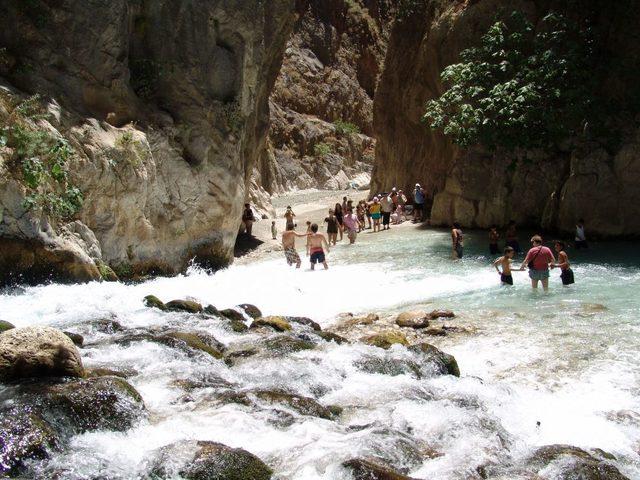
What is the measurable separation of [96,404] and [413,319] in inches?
244

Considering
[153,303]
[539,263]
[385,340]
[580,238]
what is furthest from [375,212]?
[385,340]

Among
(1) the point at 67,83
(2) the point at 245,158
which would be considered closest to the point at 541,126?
(2) the point at 245,158

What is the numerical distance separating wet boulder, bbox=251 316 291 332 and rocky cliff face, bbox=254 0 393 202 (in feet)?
124

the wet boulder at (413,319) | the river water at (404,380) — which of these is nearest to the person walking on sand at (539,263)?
the river water at (404,380)

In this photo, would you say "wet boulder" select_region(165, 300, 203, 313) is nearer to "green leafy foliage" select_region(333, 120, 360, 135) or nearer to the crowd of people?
the crowd of people

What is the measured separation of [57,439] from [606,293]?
1044 cm

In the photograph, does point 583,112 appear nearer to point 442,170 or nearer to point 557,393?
point 442,170

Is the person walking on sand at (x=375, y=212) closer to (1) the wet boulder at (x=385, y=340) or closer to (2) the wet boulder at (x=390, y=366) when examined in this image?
(1) the wet boulder at (x=385, y=340)

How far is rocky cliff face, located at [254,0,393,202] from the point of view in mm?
Result: 54000

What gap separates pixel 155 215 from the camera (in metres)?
16.4

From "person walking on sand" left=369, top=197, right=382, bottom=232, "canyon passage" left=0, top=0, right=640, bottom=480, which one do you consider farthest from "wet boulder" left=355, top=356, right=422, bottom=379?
"person walking on sand" left=369, top=197, right=382, bottom=232

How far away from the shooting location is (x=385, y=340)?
10078mm

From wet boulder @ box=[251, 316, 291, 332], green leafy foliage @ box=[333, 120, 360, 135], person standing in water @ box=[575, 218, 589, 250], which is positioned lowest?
wet boulder @ box=[251, 316, 291, 332]

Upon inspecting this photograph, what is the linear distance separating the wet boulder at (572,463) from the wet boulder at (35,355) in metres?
4.70
